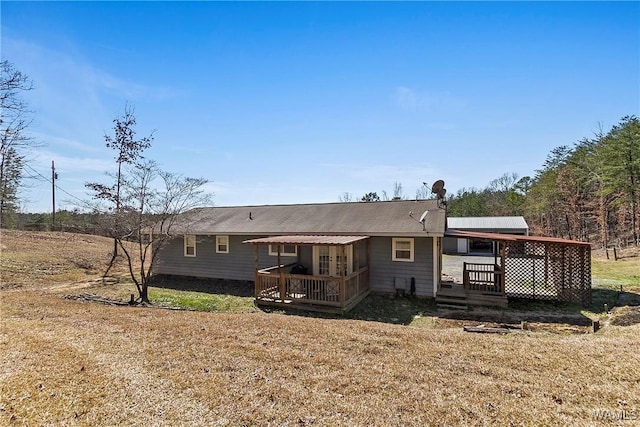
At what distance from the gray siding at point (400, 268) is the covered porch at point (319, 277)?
342 mm

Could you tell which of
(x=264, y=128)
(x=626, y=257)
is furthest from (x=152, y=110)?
(x=626, y=257)

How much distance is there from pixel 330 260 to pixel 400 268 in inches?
107

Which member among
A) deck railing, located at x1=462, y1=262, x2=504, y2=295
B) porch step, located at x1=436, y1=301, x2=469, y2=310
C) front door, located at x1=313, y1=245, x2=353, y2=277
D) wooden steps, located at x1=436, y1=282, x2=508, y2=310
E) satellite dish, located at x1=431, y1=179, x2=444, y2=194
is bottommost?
porch step, located at x1=436, y1=301, x2=469, y2=310

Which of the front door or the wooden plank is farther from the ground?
the front door

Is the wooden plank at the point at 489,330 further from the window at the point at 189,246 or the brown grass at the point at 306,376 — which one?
the window at the point at 189,246

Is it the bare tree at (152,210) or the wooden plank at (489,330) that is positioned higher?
the bare tree at (152,210)

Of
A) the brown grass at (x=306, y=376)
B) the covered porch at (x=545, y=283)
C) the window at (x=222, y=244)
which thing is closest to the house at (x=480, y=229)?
the covered porch at (x=545, y=283)

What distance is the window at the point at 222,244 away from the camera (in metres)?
15.8

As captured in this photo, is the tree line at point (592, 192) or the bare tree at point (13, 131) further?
the tree line at point (592, 192)

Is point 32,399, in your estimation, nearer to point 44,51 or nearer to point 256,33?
point 44,51

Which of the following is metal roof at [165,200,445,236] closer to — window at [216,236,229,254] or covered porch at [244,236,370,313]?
window at [216,236,229,254]

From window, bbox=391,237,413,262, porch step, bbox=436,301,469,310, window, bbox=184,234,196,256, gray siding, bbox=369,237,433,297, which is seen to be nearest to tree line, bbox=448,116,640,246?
porch step, bbox=436,301,469,310

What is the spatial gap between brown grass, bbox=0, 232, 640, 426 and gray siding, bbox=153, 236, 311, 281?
736cm

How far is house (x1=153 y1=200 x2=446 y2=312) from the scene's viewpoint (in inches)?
452
